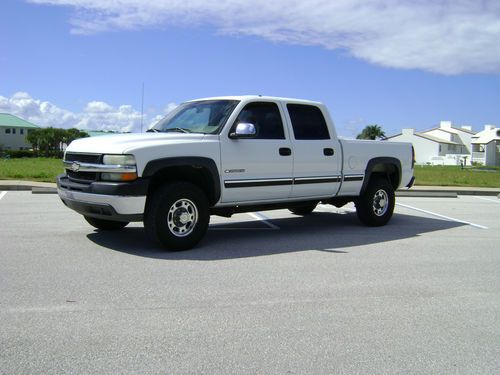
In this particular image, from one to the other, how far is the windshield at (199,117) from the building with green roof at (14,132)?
97.0m

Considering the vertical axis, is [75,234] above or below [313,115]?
below

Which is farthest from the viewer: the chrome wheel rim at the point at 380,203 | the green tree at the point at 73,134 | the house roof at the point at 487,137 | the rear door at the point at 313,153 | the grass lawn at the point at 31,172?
the house roof at the point at 487,137

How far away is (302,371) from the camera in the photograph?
3.60 m

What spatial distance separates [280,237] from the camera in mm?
8500

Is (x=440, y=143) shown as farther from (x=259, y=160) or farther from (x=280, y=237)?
(x=259, y=160)

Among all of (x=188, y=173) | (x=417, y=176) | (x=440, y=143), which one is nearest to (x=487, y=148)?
(x=440, y=143)

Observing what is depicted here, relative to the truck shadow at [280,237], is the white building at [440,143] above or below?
above

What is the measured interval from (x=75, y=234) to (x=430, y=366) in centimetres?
589

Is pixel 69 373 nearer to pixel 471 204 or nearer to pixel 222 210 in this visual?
pixel 222 210

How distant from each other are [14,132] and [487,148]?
80707 mm

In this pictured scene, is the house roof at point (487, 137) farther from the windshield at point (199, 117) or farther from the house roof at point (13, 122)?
the windshield at point (199, 117)

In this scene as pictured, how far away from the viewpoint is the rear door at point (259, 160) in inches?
293

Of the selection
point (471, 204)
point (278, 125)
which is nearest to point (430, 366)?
point (278, 125)

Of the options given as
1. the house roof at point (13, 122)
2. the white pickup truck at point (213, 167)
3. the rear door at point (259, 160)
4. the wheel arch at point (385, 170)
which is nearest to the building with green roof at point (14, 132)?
the house roof at point (13, 122)
